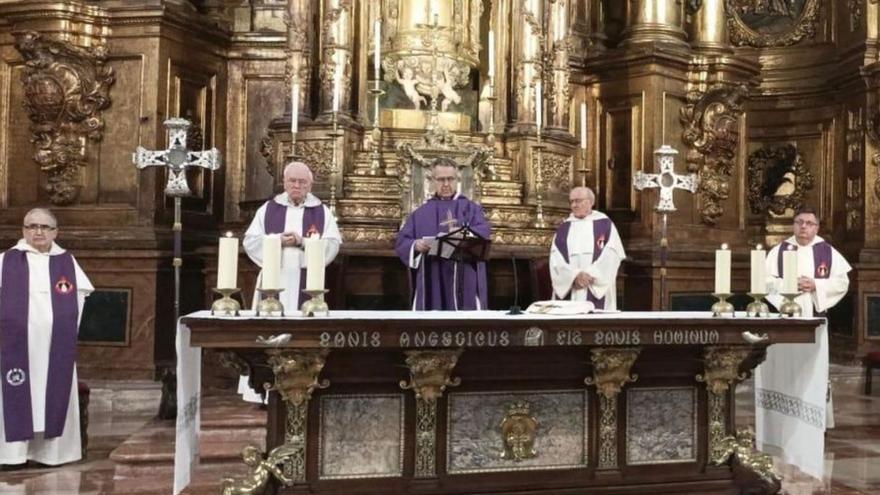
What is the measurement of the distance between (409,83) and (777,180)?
16.1ft

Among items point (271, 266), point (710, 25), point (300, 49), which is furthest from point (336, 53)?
point (271, 266)

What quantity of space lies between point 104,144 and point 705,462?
5921mm

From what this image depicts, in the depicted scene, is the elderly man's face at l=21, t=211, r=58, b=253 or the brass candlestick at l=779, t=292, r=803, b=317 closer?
the brass candlestick at l=779, t=292, r=803, b=317

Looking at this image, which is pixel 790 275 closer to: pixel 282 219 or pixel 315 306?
pixel 315 306

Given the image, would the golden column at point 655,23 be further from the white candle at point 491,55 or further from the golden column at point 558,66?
the white candle at point 491,55

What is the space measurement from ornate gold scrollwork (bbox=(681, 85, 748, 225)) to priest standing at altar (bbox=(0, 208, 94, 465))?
21.1 feet

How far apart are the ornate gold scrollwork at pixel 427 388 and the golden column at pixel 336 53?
4.48 m

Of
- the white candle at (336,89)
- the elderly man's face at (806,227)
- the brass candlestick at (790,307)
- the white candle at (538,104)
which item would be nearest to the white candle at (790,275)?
the brass candlestick at (790,307)

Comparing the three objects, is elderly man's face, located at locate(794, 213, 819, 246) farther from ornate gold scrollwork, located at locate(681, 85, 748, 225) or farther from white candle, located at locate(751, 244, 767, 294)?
ornate gold scrollwork, located at locate(681, 85, 748, 225)

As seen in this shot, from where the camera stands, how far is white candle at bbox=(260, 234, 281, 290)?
454 cm

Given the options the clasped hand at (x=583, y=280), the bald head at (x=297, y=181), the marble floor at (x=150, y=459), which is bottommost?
→ the marble floor at (x=150, y=459)

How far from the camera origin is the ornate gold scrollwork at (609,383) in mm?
5008

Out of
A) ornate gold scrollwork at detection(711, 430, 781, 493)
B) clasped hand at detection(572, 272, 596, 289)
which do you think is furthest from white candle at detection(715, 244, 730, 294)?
clasped hand at detection(572, 272, 596, 289)

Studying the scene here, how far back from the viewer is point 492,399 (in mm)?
4980
